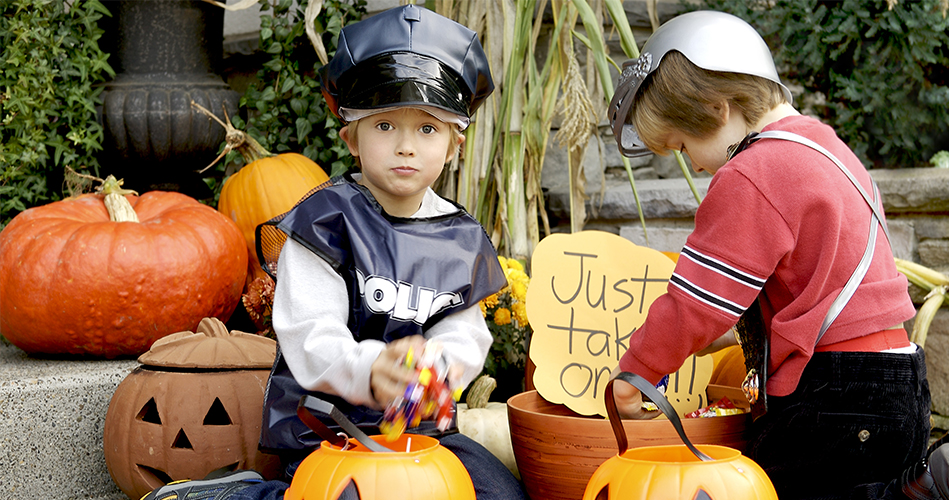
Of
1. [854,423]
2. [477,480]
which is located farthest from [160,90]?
[854,423]

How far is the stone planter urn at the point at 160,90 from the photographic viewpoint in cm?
281

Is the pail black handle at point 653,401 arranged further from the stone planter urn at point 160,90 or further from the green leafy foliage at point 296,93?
the stone planter urn at point 160,90

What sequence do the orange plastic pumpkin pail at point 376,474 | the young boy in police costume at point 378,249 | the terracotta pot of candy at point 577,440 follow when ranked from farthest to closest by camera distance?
1. the terracotta pot of candy at point 577,440
2. the young boy in police costume at point 378,249
3. the orange plastic pumpkin pail at point 376,474

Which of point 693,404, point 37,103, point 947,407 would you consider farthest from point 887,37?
point 37,103

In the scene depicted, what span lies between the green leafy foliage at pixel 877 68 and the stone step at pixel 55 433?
2691 millimetres

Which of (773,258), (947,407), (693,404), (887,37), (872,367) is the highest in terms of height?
(887,37)

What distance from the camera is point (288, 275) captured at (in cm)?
143

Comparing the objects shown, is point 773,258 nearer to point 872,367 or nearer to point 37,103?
point 872,367

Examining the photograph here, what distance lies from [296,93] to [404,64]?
1648 millimetres

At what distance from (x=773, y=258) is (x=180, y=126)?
2267 mm

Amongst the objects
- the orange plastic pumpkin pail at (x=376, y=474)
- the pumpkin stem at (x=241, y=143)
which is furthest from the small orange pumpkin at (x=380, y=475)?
the pumpkin stem at (x=241, y=143)

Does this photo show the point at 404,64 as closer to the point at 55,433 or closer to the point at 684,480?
the point at 684,480

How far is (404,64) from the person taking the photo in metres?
1.43

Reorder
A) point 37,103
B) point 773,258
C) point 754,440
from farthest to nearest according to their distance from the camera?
1. point 37,103
2. point 754,440
3. point 773,258
